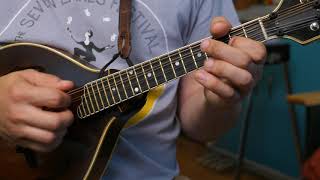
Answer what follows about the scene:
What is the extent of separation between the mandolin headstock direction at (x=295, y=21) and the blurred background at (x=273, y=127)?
1.14 m

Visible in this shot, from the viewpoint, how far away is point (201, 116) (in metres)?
0.96

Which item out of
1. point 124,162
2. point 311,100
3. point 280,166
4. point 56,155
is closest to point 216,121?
point 124,162

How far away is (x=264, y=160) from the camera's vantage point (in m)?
2.50

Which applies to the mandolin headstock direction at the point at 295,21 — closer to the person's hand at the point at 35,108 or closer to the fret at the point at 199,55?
the fret at the point at 199,55

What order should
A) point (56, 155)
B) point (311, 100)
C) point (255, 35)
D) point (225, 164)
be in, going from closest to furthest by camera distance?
1. point (255, 35)
2. point (56, 155)
3. point (311, 100)
4. point (225, 164)

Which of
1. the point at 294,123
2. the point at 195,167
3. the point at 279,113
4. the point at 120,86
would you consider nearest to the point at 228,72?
the point at 120,86

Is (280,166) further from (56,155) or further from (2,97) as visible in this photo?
(2,97)

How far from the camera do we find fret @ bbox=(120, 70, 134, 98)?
0.82 m

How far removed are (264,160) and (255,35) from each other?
191 centimetres

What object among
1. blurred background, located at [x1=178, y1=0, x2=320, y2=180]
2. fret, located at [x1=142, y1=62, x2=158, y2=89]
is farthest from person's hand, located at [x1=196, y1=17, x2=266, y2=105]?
blurred background, located at [x1=178, y1=0, x2=320, y2=180]

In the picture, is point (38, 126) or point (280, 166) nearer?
point (38, 126)

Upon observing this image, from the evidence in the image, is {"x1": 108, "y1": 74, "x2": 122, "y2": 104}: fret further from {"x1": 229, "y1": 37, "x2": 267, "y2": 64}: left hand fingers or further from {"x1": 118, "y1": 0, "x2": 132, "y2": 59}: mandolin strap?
{"x1": 229, "y1": 37, "x2": 267, "y2": 64}: left hand fingers

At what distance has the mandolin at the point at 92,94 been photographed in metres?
0.75

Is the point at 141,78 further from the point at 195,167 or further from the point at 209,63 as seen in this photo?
the point at 195,167
